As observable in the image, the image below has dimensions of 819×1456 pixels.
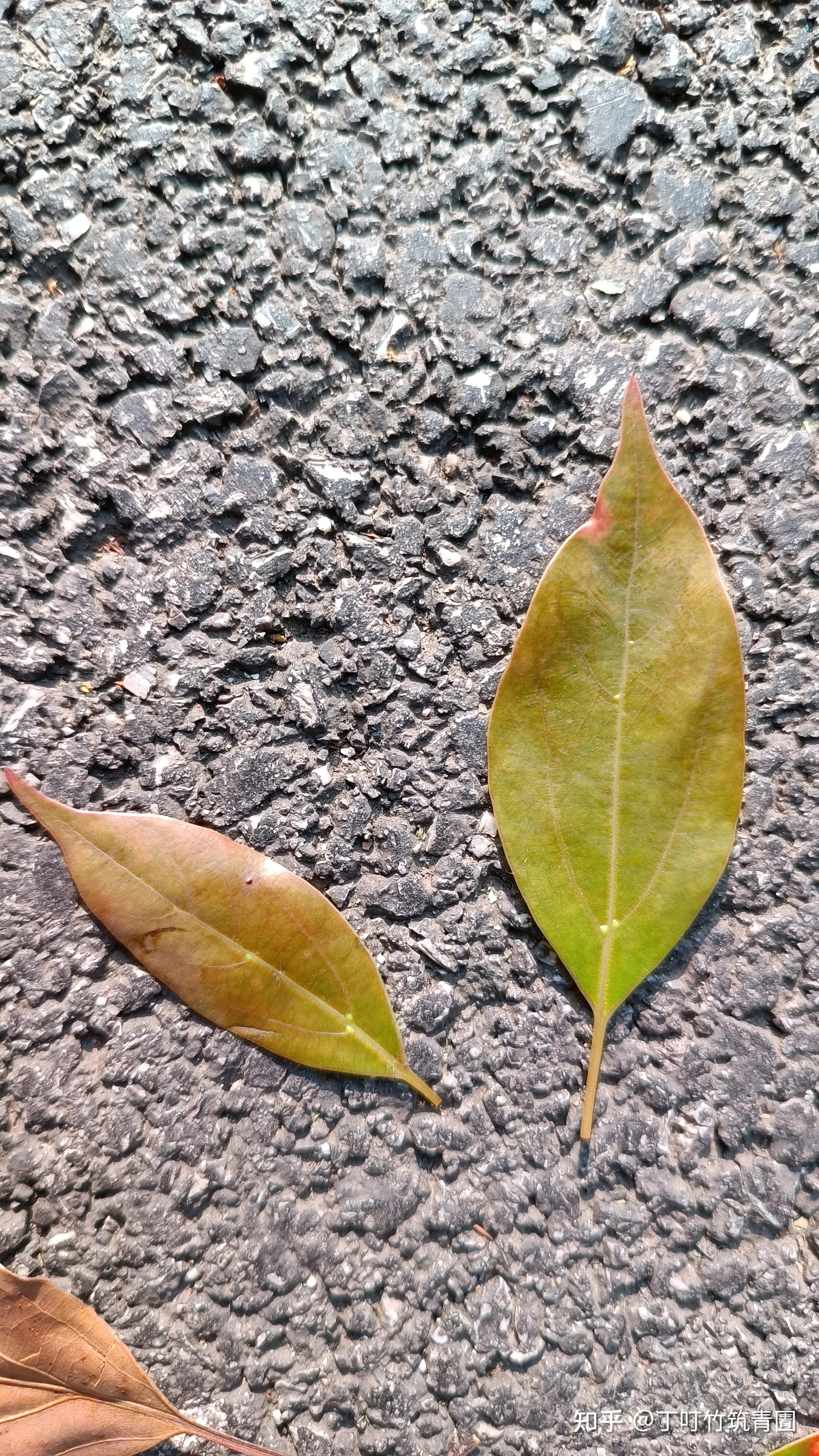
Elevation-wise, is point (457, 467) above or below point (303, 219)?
below

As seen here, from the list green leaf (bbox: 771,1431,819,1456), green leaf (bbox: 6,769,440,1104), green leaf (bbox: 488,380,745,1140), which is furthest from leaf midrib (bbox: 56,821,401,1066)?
green leaf (bbox: 771,1431,819,1456)

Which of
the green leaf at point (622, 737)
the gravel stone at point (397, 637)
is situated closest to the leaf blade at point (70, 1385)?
the gravel stone at point (397, 637)

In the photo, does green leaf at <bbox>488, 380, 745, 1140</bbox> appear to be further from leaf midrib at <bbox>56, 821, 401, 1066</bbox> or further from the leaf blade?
the leaf blade

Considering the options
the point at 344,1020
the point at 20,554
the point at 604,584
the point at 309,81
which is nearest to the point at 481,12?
the point at 309,81

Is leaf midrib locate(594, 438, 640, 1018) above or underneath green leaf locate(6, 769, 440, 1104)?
above

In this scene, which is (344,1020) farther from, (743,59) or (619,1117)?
(743,59)

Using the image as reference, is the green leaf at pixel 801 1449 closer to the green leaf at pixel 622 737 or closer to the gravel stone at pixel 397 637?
the gravel stone at pixel 397 637
